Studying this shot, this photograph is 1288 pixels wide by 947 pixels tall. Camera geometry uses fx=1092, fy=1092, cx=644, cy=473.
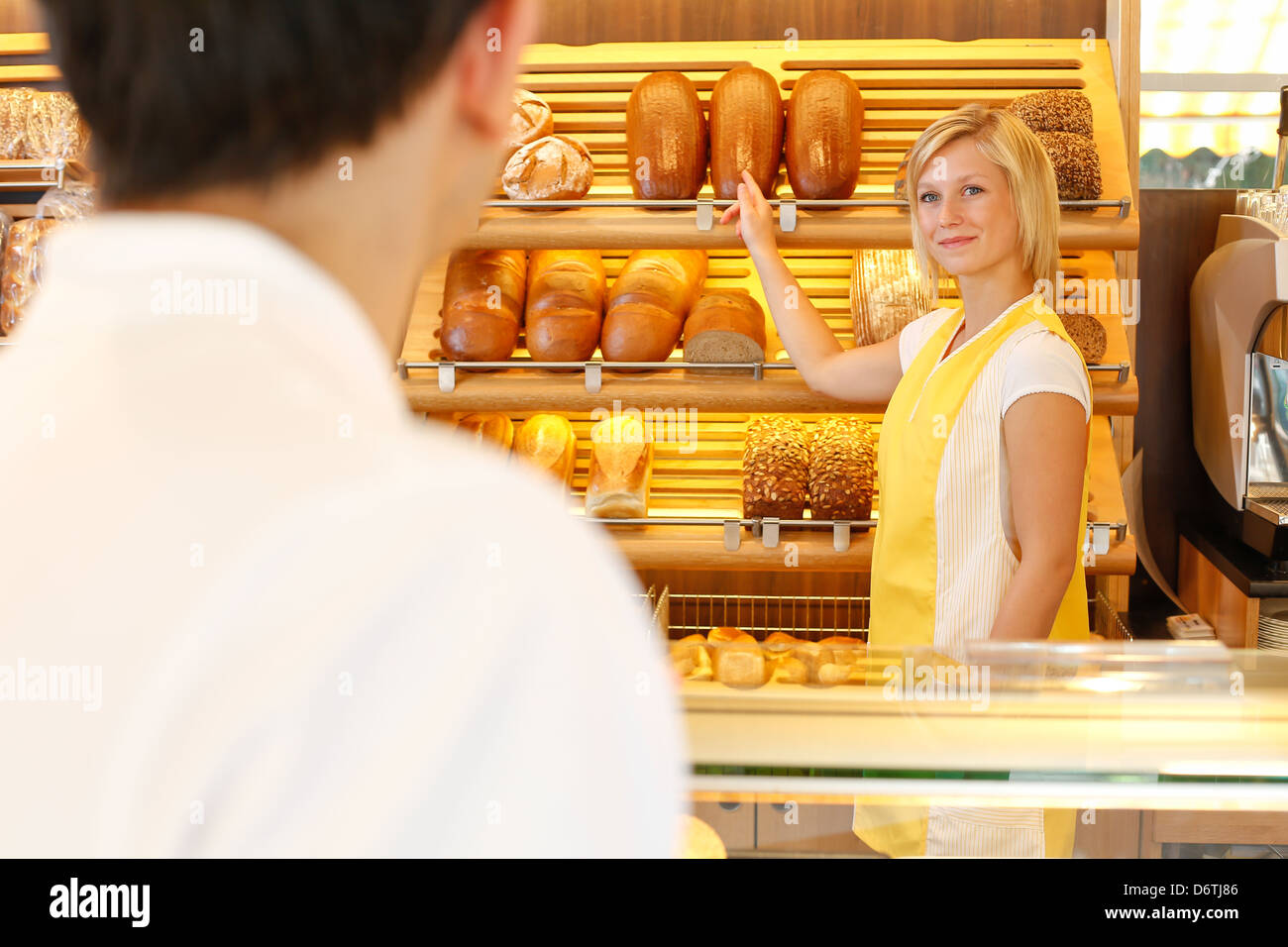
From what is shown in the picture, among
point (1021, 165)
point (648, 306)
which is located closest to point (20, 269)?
point (648, 306)

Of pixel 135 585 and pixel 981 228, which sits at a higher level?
pixel 981 228

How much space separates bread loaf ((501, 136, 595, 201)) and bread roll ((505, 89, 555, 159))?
0.03 metres

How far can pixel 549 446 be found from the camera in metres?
2.56

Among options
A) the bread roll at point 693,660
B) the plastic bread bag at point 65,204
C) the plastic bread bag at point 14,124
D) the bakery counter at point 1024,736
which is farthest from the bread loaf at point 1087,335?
the plastic bread bag at point 14,124

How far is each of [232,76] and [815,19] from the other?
2.66m

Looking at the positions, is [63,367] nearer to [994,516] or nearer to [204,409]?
[204,409]

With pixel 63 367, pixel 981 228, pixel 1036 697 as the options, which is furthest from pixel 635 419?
pixel 63 367

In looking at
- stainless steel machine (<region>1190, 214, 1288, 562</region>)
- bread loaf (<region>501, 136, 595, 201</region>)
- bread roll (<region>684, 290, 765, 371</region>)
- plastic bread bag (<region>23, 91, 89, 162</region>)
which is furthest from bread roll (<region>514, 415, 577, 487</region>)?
stainless steel machine (<region>1190, 214, 1288, 562</region>)

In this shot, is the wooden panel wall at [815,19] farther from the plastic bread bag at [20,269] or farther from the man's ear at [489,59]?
the man's ear at [489,59]

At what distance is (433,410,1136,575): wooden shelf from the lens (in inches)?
91.3

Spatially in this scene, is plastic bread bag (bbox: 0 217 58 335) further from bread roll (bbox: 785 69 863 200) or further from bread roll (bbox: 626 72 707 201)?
bread roll (bbox: 785 69 863 200)

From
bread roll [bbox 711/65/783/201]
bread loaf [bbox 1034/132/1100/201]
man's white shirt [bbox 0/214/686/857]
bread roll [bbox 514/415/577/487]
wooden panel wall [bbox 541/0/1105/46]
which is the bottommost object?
bread roll [bbox 514/415/577/487]

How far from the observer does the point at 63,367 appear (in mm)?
342
